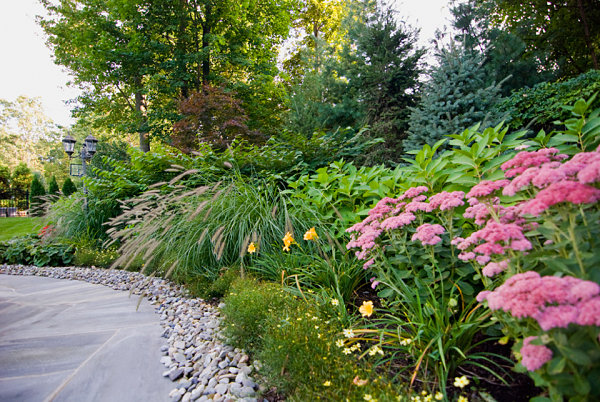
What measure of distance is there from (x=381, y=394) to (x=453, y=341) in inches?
18.2

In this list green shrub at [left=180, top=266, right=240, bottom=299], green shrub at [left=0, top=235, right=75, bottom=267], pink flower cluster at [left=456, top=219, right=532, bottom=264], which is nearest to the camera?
pink flower cluster at [left=456, top=219, right=532, bottom=264]

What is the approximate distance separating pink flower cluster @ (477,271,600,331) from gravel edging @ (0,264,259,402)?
45.3 inches

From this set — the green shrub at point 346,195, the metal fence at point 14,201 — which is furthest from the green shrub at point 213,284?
the metal fence at point 14,201

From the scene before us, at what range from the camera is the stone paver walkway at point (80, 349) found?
1.50m

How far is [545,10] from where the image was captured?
9484 mm

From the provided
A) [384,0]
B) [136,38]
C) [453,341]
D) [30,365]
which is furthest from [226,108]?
[453,341]

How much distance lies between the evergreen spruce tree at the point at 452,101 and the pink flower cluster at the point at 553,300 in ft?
11.8

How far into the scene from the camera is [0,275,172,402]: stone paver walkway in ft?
4.93

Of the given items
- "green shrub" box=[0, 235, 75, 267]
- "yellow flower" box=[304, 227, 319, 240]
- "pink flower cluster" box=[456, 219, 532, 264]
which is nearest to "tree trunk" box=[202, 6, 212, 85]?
"green shrub" box=[0, 235, 75, 267]

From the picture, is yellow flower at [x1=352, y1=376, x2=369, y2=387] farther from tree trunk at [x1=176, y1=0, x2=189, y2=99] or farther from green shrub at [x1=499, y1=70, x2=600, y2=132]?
tree trunk at [x1=176, y1=0, x2=189, y2=99]

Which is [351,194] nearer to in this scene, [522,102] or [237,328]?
[237,328]

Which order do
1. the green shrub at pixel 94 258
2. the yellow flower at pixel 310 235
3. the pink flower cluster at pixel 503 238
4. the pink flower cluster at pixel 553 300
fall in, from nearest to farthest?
the pink flower cluster at pixel 553 300
the pink flower cluster at pixel 503 238
the yellow flower at pixel 310 235
the green shrub at pixel 94 258

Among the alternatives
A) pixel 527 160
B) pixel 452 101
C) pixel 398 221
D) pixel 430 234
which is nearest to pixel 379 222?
pixel 398 221

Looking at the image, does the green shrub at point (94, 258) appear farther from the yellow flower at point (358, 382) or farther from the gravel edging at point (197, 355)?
the yellow flower at point (358, 382)
